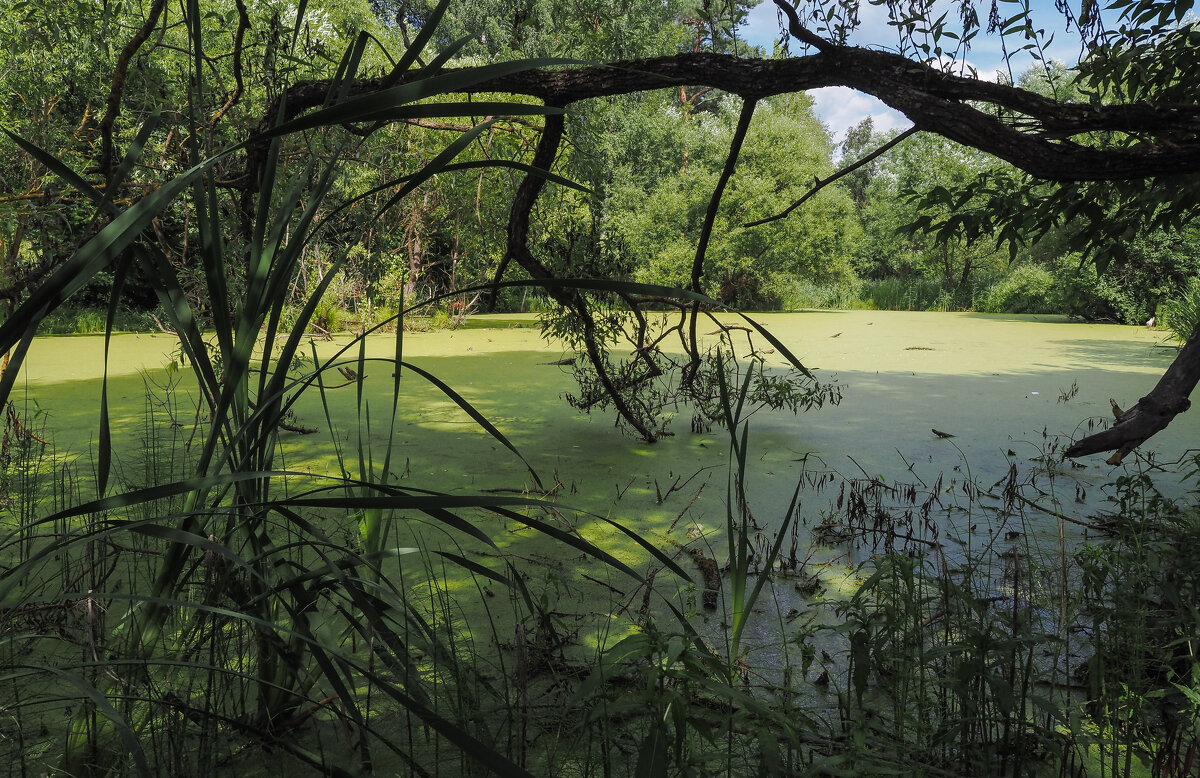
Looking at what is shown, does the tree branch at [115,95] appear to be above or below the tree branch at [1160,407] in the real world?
above

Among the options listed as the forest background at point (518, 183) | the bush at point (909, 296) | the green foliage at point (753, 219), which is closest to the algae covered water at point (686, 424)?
the forest background at point (518, 183)

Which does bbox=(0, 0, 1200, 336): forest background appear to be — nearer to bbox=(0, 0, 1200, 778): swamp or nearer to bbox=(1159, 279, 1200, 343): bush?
bbox=(0, 0, 1200, 778): swamp

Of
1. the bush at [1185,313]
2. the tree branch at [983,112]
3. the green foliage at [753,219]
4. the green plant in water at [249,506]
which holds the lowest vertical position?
the green plant in water at [249,506]

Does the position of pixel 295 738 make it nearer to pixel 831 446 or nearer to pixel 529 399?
pixel 831 446

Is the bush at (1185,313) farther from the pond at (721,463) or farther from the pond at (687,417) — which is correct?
the pond at (721,463)

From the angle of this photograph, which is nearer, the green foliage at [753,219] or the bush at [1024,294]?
the green foliage at [753,219]

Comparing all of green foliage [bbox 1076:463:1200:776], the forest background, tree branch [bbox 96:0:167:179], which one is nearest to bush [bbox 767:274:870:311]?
the forest background

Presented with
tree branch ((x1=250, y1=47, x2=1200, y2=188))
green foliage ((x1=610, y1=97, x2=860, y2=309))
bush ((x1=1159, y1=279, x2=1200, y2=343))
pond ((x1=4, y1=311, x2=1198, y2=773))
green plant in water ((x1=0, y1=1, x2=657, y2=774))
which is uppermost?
green foliage ((x1=610, y1=97, x2=860, y2=309))

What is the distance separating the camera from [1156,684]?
163cm

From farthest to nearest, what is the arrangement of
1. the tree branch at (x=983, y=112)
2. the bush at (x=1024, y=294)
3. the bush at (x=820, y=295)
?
the bush at (x=820, y=295), the bush at (x=1024, y=294), the tree branch at (x=983, y=112)

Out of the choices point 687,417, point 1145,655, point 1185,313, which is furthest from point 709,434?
point 1185,313

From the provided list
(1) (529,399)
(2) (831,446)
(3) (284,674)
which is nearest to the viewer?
(3) (284,674)

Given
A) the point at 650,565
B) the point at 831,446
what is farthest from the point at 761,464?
the point at 650,565

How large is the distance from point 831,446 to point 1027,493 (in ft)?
3.01
